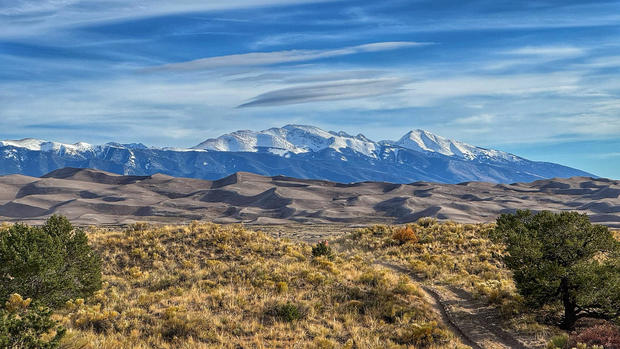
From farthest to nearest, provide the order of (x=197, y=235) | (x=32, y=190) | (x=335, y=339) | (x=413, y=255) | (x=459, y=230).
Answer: (x=32, y=190), (x=459, y=230), (x=413, y=255), (x=197, y=235), (x=335, y=339)

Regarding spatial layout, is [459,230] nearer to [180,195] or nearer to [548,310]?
[548,310]

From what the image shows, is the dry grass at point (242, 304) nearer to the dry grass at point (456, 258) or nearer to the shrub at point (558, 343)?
the shrub at point (558, 343)

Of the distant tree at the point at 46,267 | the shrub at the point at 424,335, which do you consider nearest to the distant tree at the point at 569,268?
the shrub at the point at 424,335

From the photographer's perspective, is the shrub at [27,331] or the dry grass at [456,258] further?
the dry grass at [456,258]

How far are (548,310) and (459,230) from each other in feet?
71.1

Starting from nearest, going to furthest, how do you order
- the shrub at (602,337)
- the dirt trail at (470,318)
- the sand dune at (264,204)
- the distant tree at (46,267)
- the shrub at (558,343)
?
the shrub at (602,337) → the shrub at (558,343) → the dirt trail at (470,318) → the distant tree at (46,267) → the sand dune at (264,204)

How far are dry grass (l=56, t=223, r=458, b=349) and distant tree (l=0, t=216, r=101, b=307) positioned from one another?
0.81 m

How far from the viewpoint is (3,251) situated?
18203 mm

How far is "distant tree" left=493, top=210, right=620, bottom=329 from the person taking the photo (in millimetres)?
18078

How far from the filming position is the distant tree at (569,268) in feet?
59.3

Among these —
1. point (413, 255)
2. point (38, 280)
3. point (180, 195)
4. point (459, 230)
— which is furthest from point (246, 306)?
point (180, 195)

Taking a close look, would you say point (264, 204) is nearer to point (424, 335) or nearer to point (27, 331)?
point (424, 335)

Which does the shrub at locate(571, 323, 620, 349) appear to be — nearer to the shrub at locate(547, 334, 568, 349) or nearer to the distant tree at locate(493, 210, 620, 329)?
the shrub at locate(547, 334, 568, 349)

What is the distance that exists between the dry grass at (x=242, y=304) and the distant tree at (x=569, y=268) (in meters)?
4.41
